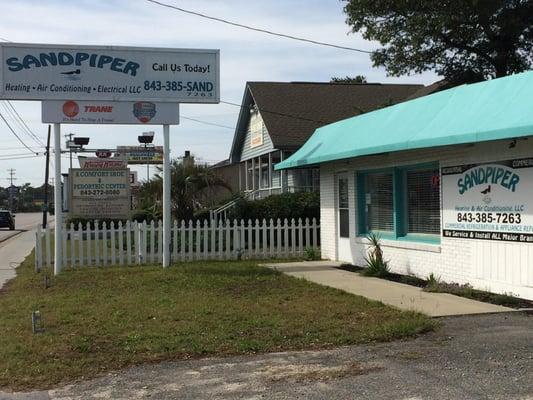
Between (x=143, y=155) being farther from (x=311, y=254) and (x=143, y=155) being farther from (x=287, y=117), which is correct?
(x=311, y=254)

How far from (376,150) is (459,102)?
180 cm

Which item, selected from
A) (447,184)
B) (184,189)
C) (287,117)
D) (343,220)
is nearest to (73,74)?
(343,220)

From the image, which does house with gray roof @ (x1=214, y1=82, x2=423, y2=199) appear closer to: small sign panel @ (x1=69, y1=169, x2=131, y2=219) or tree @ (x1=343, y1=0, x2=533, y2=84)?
tree @ (x1=343, y1=0, x2=533, y2=84)

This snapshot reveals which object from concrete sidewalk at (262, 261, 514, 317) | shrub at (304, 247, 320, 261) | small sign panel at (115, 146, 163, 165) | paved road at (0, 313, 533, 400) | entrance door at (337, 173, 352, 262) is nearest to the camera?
paved road at (0, 313, 533, 400)

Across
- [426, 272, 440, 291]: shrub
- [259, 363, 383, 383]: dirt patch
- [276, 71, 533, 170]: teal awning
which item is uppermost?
[276, 71, 533, 170]: teal awning

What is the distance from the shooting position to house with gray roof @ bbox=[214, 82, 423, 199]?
26.0 metres

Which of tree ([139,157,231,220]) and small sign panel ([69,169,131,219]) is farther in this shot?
tree ([139,157,231,220])

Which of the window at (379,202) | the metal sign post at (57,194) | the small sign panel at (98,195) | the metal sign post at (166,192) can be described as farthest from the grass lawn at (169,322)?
the small sign panel at (98,195)

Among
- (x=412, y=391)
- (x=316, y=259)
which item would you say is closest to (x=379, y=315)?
(x=412, y=391)

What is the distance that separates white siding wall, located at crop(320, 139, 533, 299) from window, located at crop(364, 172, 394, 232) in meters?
0.30

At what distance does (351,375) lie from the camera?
577 cm

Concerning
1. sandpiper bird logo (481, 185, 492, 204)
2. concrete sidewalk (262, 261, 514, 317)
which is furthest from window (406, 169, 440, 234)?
sandpiper bird logo (481, 185, 492, 204)

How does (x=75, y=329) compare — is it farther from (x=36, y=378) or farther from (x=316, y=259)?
(x=316, y=259)

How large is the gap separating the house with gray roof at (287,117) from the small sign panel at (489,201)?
14.3 metres
